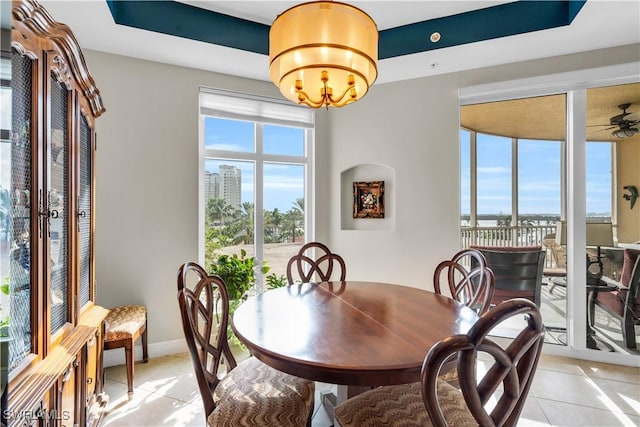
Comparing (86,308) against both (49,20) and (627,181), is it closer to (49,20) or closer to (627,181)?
(49,20)

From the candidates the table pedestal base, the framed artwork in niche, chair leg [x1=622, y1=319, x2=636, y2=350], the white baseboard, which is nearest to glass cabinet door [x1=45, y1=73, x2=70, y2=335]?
the table pedestal base

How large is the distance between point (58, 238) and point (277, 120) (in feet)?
8.29

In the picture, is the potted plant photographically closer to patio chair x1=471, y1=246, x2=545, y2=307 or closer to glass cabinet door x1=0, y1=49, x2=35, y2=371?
glass cabinet door x1=0, y1=49, x2=35, y2=371

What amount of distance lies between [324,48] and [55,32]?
109 centimetres

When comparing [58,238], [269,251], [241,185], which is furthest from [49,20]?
[269,251]

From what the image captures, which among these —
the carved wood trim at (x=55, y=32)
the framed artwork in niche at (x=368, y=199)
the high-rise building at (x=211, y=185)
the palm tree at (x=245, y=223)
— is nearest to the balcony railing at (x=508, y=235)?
the framed artwork in niche at (x=368, y=199)

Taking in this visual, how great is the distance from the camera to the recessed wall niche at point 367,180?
3531 millimetres

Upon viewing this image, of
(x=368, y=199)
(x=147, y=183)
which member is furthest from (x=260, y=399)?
(x=368, y=199)

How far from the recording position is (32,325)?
1.08 meters

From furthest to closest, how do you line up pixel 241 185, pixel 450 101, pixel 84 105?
pixel 241 185
pixel 450 101
pixel 84 105

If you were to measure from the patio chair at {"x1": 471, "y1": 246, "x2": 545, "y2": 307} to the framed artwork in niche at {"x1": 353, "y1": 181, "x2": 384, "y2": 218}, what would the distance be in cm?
123

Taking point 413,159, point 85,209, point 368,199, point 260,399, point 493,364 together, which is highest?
point 413,159

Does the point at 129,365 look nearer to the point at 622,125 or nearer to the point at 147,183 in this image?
the point at 147,183

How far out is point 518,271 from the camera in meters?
3.00
